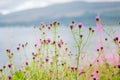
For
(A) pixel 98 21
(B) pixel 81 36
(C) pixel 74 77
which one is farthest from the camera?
(A) pixel 98 21

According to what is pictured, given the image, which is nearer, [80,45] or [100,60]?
[80,45]

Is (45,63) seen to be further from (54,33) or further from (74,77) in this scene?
(74,77)

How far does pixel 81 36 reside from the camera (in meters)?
4.56

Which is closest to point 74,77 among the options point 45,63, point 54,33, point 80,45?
point 80,45

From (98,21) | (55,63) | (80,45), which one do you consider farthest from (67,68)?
(80,45)

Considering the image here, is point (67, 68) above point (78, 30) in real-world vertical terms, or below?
below

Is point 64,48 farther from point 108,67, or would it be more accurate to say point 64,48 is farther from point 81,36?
point 81,36

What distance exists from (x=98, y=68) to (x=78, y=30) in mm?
1620

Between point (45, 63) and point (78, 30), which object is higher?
point (78, 30)

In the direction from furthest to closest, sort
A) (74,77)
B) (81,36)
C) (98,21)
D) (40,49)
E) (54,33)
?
(40,49) → (54,33) → (98,21) → (74,77) → (81,36)

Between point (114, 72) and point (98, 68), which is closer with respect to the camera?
point (114, 72)

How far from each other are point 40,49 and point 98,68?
0.83 meters

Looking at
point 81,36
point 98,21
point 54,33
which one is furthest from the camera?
point 54,33

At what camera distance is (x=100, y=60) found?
21.0 feet
